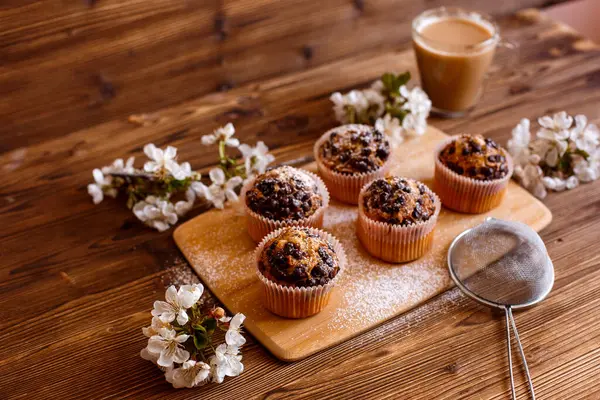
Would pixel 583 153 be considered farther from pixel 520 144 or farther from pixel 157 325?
pixel 157 325

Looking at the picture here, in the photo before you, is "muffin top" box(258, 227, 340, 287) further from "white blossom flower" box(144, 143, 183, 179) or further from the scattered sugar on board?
"white blossom flower" box(144, 143, 183, 179)

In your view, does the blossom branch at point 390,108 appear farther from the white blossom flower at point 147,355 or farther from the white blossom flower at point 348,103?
the white blossom flower at point 147,355

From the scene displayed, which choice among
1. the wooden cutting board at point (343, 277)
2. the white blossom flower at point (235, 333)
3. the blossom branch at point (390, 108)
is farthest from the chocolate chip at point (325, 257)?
the blossom branch at point (390, 108)

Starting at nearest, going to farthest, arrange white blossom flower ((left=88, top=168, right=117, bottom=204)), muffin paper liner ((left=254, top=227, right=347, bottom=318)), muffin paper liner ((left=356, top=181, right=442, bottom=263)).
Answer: muffin paper liner ((left=254, top=227, right=347, bottom=318))
muffin paper liner ((left=356, top=181, right=442, bottom=263))
white blossom flower ((left=88, top=168, right=117, bottom=204))

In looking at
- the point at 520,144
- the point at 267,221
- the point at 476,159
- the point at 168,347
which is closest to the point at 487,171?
the point at 476,159

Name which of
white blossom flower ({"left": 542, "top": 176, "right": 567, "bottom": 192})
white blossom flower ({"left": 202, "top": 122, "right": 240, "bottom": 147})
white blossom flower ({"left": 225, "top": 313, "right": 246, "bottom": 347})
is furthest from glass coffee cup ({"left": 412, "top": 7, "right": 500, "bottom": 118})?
white blossom flower ({"left": 225, "top": 313, "right": 246, "bottom": 347})

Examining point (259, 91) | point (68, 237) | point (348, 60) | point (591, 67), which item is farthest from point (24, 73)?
point (591, 67)

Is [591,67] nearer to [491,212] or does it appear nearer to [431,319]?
[491,212]

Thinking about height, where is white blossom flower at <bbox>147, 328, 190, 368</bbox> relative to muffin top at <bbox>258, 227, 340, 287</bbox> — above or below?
below
